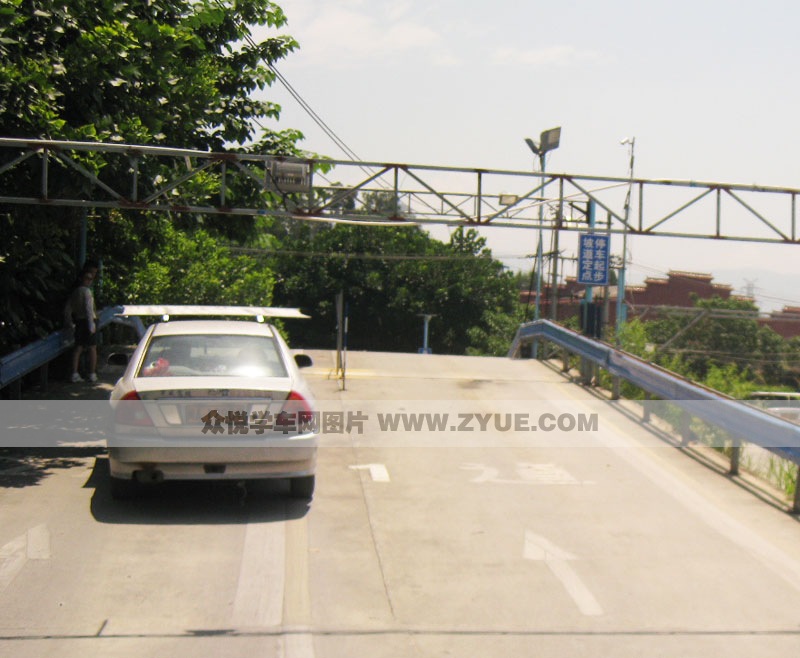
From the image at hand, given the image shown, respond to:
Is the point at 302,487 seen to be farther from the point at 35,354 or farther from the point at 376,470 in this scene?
the point at 35,354

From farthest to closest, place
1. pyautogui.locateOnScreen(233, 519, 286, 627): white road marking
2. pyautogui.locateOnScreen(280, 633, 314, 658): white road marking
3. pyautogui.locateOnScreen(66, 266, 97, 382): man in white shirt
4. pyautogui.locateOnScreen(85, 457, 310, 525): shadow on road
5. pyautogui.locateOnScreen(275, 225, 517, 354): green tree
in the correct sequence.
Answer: pyautogui.locateOnScreen(275, 225, 517, 354): green tree
pyautogui.locateOnScreen(66, 266, 97, 382): man in white shirt
pyautogui.locateOnScreen(85, 457, 310, 525): shadow on road
pyautogui.locateOnScreen(233, 519, 286, 627): white road marking
pyautogui.locateOnScreen(280, 633, 314, 658): white road marking

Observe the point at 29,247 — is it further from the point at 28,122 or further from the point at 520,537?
the point at 520,537

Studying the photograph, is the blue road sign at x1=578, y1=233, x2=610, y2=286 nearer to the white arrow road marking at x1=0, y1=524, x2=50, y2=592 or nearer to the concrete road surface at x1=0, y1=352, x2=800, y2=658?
the concrete road surface at x1=0, y1=352, x2=800, y2=658

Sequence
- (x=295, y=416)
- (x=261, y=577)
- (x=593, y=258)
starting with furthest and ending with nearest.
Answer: (x=593, y=258)
(x=295, y=416)
(x=261, y=577)

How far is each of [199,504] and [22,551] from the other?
74.2 inches

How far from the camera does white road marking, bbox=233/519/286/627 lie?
20.4ft

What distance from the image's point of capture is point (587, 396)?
1650 cm

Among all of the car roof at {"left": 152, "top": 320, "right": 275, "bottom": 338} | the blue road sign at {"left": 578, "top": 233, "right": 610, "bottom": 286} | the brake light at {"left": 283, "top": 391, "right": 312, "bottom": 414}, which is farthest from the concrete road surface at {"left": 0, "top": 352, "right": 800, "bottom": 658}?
the blue road sign at {"left": 578, "top": 233, "right": 610, "bottom": 286}

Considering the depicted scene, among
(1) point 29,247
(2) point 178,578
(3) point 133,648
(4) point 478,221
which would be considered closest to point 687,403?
(4) point 478,221

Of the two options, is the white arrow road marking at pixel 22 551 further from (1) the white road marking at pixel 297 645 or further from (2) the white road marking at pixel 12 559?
(1) the white road marking at pixel 297 645

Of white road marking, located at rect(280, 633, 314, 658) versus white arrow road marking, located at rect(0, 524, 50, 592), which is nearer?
white road marking, located at rect(280, 633, 314, 658)

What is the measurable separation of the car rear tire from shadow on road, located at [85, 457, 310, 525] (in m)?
0.09

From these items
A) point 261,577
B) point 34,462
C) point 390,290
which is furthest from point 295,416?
point 390,290

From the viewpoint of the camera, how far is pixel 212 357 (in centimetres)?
914
